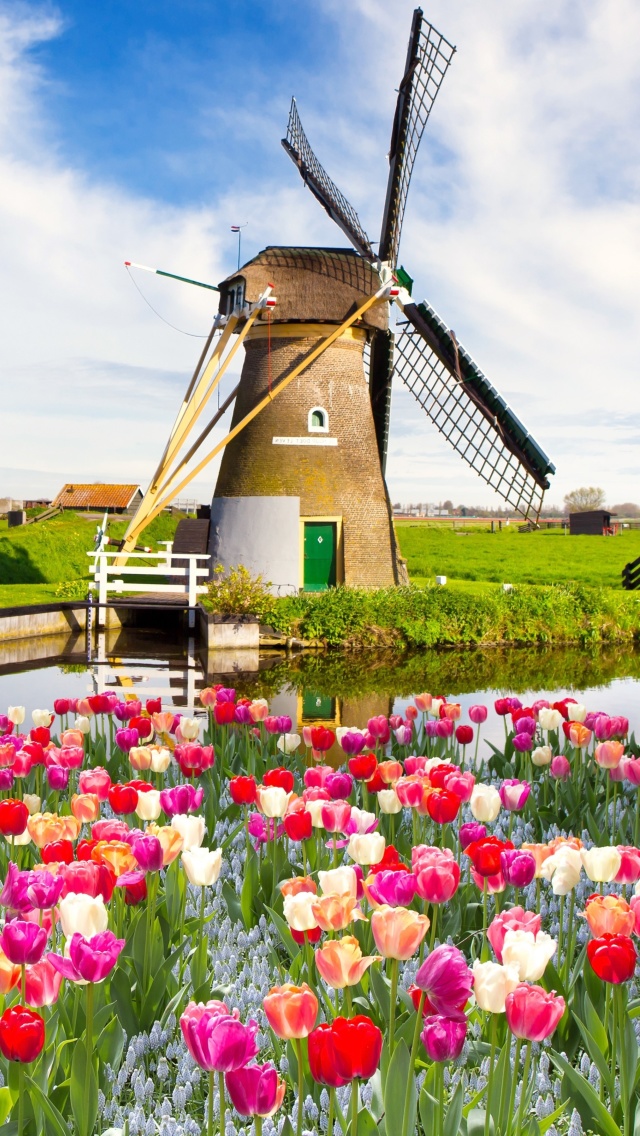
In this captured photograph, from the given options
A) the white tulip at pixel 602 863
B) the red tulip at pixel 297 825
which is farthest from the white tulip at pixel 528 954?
the red tulip at pixel 297 825

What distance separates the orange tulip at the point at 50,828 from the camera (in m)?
3.08

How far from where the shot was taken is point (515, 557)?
46688mm

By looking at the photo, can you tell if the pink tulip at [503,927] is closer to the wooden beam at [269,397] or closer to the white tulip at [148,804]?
the white tulip at [148,804]

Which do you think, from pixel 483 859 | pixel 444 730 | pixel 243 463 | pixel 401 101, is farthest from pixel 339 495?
pixel 483 859

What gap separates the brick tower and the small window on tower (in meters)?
0.02

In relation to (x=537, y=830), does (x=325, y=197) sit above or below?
above

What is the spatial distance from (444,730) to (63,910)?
3115mm

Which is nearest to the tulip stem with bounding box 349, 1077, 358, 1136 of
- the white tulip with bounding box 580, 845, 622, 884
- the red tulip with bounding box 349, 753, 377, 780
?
the white tulip with bounding box 580, 845, 622, 884

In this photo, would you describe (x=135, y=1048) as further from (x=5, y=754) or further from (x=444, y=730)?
(x=444, y=730)

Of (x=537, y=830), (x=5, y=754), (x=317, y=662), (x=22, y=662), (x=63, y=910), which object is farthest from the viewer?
(x=317, y=662)

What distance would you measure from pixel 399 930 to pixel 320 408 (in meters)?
19.2

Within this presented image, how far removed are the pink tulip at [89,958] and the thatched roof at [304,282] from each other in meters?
19.2

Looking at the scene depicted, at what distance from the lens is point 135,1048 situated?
2756 millimetres

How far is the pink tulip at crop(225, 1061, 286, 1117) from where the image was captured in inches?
64.2
